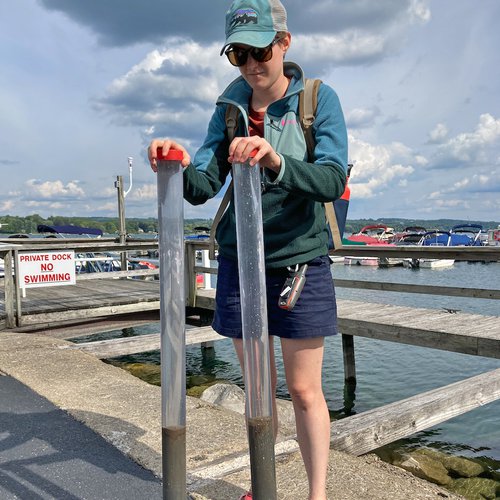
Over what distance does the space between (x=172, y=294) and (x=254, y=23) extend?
951 millimetres

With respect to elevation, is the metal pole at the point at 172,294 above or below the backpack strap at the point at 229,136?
below

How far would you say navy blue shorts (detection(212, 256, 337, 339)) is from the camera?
6.72 ft

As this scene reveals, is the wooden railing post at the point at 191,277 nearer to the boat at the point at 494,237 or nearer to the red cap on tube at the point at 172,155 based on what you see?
the red cap on tube at the point at 172,155

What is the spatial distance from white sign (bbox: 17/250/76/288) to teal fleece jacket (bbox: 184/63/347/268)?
6.72 meters

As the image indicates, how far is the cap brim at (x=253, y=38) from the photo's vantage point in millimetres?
1836

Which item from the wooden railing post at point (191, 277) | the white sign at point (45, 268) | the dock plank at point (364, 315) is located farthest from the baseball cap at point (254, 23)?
the wooden railing post at point (191, 277)

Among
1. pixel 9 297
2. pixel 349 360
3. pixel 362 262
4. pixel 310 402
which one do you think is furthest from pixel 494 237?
pixel 310 402

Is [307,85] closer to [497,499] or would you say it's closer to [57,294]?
[497,499]

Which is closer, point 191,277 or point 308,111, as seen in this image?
point 308,111

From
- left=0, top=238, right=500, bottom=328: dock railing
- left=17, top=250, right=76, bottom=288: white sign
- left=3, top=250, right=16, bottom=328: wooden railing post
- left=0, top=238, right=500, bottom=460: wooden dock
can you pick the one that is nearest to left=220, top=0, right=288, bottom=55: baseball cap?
left=0, top=238, right=500, bottom=460: wooden dock

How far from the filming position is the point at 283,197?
6.67 feet

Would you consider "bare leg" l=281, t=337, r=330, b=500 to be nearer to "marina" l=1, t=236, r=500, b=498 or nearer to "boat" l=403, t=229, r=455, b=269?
"marina" l=1, t=236, r=500, b=498

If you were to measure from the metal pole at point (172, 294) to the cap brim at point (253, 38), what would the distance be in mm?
514

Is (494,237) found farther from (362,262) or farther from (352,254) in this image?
(352,254)
